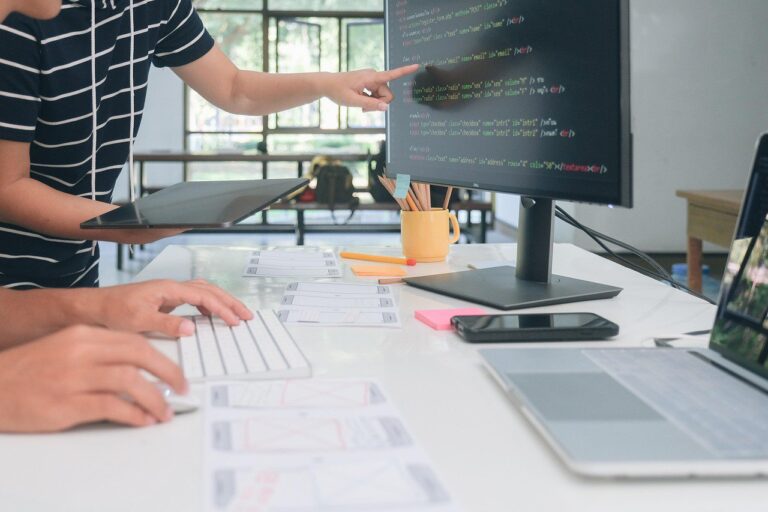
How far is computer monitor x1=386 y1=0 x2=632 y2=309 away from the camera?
95 cm

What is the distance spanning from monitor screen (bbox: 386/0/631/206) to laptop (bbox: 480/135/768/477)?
22 cm

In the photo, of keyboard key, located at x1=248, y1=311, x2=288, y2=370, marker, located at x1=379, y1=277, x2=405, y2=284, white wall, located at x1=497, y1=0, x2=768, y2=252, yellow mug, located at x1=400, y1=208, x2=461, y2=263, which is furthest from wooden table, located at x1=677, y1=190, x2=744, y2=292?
keyboard key, located at x1=248, y1=311, x2=288, y2=370

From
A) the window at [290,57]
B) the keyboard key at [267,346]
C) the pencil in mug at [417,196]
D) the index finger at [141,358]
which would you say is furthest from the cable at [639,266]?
the window at [290,57]

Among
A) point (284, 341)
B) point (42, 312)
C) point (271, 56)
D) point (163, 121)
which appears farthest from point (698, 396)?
point (271, 56)

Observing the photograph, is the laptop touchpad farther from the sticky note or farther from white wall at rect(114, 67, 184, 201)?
white wall at rect(114, 67, 184, 201)

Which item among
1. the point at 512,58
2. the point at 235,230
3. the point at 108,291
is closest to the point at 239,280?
the point at 108,291

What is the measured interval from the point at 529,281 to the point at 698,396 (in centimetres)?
57

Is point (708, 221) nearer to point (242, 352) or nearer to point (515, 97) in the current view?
point (515, 97)

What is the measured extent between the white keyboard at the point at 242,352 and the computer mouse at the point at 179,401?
57 millimetres

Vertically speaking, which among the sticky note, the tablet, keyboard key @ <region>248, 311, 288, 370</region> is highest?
the sticky note

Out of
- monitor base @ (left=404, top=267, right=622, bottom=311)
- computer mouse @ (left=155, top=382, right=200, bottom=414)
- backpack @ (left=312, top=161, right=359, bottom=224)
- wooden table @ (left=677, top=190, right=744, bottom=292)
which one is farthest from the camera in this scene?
backpack @ (left=312, top=161, right=359, bottom=224)

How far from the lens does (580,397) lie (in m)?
0.63

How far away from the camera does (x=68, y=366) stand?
0.58 metres

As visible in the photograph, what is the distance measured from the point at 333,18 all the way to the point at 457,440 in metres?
7.70
